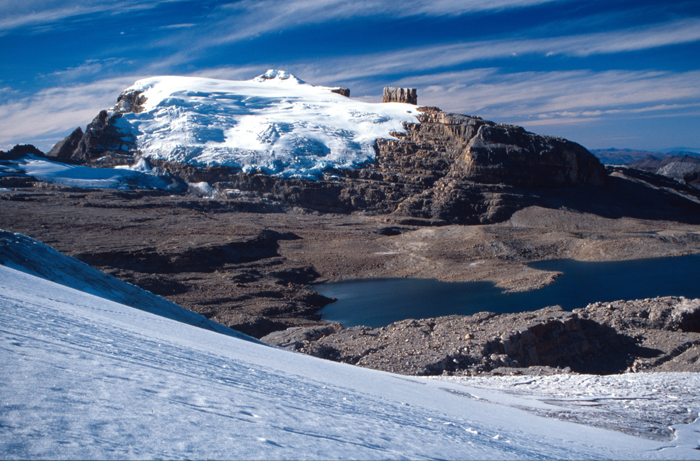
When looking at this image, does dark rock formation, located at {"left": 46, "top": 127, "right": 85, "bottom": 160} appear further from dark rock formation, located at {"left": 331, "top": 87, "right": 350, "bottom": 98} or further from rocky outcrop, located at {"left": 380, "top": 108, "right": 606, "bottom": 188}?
rocky outcrop, located at {"left": 380, "top": 108, "right": 606, "bottom": 188}

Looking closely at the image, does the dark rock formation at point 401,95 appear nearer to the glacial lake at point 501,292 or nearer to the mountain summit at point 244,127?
the mountain summit at point 244,127

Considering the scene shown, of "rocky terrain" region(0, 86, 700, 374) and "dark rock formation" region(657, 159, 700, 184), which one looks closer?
"rocky terrain" region(0, 86, 700, 374)

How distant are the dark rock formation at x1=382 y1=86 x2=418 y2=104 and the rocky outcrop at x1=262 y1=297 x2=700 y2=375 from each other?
44225 millimetres

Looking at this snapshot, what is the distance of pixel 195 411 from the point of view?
1609 millimetres

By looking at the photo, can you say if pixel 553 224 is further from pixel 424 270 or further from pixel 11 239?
pixel 11 239

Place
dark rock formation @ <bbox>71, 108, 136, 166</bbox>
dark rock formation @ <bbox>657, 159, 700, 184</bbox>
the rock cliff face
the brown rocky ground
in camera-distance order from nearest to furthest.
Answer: the brown rocky ground → the rock cliff face → dark rock formation @ <bbox>71, 108, 136, 166</bbox> → dark rock formation @ <bbox>657, 159, 700, 184</bbox>

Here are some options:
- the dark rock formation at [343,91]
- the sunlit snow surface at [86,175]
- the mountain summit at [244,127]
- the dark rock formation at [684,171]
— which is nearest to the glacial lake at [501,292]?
the mountain summit at [244,127]

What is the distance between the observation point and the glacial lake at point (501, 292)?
17.3 meters

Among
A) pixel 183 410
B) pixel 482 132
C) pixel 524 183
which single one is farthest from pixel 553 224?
pixel 183 410

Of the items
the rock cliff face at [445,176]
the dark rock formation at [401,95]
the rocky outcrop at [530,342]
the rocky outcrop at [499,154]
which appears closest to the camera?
the rocky outcrop at [530,342]

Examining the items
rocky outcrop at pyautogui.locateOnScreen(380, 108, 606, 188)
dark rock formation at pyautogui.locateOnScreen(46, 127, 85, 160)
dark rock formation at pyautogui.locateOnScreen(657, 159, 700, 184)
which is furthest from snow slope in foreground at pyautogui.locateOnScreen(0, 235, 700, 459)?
dark rock formation at pyautogui.locateOnScreen(657, 159, 700, 184)

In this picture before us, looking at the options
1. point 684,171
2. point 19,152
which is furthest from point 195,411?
point 684,171

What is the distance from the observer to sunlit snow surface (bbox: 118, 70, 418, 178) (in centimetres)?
4300

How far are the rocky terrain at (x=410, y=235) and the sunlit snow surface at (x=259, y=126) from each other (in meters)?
1.78
